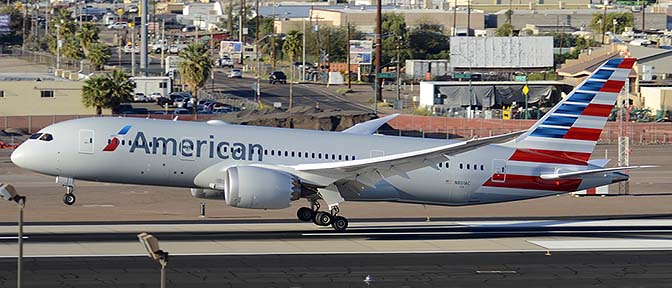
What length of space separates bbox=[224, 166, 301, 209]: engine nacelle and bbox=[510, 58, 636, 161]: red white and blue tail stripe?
9413 mm

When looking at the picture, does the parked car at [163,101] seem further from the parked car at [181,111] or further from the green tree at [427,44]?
the green tree at [427,44]

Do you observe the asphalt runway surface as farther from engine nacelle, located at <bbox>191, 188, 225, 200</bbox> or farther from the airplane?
engine nacelle, located at <bbox>191, 188, 225, 200</bbox>

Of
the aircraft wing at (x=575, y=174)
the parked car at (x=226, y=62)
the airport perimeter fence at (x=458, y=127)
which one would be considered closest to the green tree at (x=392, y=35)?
the parked car at (x=226, y=62)

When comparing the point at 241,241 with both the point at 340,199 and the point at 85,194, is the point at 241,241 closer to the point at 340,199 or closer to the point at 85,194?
the point at 340,199

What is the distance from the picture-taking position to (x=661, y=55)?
129125 millimetres

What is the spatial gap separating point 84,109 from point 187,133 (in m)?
53.6

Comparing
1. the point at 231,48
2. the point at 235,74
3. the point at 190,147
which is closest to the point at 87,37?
the point at 235,74

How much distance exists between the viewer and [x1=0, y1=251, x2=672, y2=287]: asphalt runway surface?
3341cm

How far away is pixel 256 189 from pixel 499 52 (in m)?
96.6

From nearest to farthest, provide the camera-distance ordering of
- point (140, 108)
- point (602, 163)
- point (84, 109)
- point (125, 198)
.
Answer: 1. point (602, 163)
2. point (125, 198)
3. point (84, 109)
4. point (140, 108)

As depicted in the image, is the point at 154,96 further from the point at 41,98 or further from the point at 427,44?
the point at 427,44

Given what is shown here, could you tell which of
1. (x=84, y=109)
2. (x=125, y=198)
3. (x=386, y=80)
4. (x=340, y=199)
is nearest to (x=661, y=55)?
→ (x=386, y=80)

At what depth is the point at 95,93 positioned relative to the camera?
308 ft

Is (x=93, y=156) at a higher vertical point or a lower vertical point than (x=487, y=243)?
higher
